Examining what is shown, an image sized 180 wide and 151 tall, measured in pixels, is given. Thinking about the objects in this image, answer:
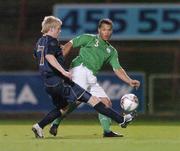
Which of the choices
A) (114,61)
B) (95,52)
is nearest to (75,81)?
(95,52)

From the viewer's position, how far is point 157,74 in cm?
2172

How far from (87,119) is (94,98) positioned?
704 centimetres

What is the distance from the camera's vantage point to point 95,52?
44.3 ft

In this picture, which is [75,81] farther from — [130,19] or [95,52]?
[130,19]

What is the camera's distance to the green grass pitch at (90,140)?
1141 cm

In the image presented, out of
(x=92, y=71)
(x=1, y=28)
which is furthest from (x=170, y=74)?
(x=92, y=71)

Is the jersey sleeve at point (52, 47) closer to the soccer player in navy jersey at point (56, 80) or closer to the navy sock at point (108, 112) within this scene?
the soccer player in navy jersey at point (56, 80)

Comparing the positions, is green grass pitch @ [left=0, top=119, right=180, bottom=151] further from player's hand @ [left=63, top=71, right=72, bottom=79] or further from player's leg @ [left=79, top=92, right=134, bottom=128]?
player's hand @ [left=63, top=71, right=72, bottom=79]

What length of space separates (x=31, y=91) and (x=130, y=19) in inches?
150

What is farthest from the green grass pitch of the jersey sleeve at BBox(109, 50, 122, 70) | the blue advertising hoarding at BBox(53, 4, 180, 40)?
the blue advertising hoarding at BBox(53, 4, 180, 40)

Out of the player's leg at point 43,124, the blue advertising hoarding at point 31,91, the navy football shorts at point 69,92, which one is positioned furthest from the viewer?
the blue advertising hoarding at point 31,91

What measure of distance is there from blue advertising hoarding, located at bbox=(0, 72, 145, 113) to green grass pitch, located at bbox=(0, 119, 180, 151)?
4351 mm

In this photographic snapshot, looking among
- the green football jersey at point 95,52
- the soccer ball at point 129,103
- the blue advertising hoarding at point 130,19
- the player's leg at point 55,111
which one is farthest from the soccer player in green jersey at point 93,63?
the blue advertising hoarding at point 130,19

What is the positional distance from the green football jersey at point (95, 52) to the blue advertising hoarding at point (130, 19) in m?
9.49
